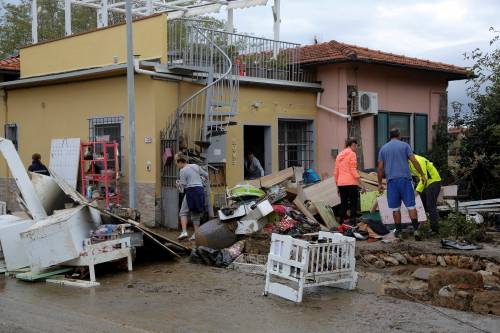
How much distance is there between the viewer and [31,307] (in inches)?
295

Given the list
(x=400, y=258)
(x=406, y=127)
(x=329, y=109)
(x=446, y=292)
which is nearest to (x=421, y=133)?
(x=406, y=127)

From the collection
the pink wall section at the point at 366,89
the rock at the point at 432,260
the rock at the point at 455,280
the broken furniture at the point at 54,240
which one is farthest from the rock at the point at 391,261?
the pink wall section at the point at 366,89

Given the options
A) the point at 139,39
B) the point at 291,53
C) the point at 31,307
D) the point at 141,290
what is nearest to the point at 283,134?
the point at 291,53

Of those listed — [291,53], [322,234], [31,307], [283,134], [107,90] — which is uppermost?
[291,53]

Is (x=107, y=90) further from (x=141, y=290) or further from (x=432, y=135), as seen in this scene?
(x=432, y=135)

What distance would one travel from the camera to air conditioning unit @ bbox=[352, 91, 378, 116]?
51.9ft

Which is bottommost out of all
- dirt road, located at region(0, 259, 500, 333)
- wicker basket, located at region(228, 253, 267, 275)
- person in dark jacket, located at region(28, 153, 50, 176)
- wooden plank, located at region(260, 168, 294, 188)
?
dirt road, located at region(0, 259, 500, 333)

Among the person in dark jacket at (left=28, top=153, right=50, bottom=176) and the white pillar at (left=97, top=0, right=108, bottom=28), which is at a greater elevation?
the white pillar at (left=97, top=0, right=108, bottom=28)

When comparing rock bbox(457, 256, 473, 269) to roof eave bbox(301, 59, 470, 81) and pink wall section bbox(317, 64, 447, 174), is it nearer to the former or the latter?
pink wall section bbox(317, 64, 447, 174)

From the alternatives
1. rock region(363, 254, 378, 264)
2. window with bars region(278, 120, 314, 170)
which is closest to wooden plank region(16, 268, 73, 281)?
rock region(363, 254, 378, 264)

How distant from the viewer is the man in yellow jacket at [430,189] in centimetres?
1067

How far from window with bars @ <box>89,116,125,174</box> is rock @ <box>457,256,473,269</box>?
799 centimetres

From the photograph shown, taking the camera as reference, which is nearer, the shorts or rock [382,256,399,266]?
rock [382,256,399,266]

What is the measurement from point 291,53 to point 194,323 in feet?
34.2
